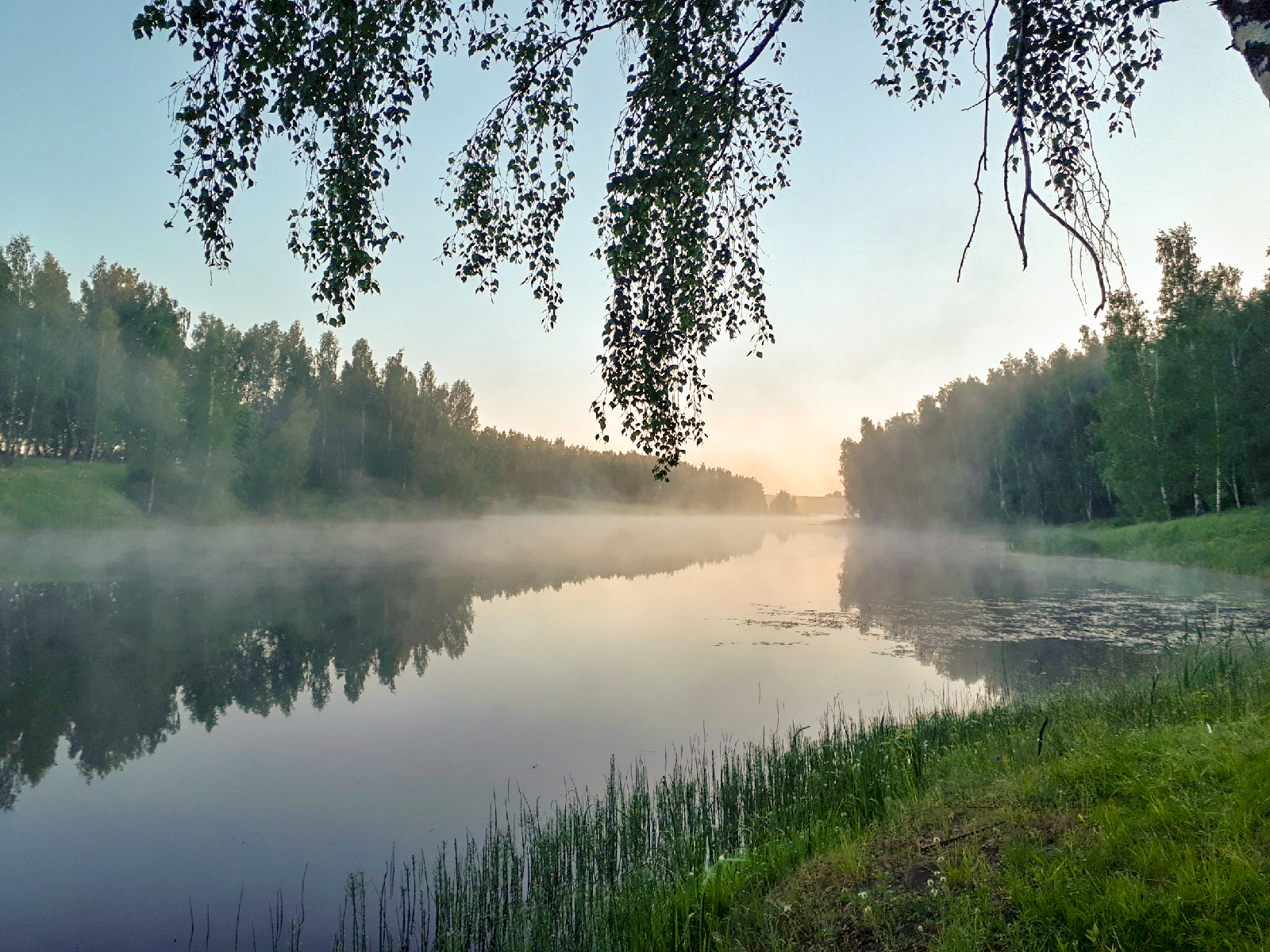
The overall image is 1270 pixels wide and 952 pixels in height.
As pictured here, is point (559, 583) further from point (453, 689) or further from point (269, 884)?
point (269, 884)

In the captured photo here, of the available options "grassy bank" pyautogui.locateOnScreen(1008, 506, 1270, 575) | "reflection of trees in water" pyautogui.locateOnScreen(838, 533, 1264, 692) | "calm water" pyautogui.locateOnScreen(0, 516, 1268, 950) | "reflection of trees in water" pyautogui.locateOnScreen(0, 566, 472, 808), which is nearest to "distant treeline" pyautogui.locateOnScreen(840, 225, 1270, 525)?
"grassy bank" pyautogui.locateOnScreen(1008, 506, 1270, 575)

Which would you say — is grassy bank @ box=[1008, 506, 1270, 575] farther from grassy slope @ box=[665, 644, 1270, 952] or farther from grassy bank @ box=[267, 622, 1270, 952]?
grassy slope @ box=[665, 644, 1270, 952]

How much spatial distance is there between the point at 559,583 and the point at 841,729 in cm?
2182

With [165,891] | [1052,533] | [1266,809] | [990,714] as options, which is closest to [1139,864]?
[1266,809]

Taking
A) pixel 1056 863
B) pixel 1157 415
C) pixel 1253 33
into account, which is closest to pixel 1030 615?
pixel 1056 863

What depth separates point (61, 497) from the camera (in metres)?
42.1

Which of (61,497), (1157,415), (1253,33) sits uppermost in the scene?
(1157,415)

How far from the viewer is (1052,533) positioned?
1882 inches

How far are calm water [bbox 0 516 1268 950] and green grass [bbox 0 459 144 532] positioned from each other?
456 inches

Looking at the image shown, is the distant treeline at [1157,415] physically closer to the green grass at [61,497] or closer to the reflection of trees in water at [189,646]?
the reflection of trees in water at [189,646]

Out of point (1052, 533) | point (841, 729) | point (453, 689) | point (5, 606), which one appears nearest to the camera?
point (841, 729)

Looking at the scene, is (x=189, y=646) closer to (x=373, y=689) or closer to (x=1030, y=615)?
(x=373, y=689)

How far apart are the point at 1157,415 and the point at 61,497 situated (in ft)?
210

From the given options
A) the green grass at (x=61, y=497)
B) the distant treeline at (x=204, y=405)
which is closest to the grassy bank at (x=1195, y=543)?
the distant treeline at (x=204, y=405)
